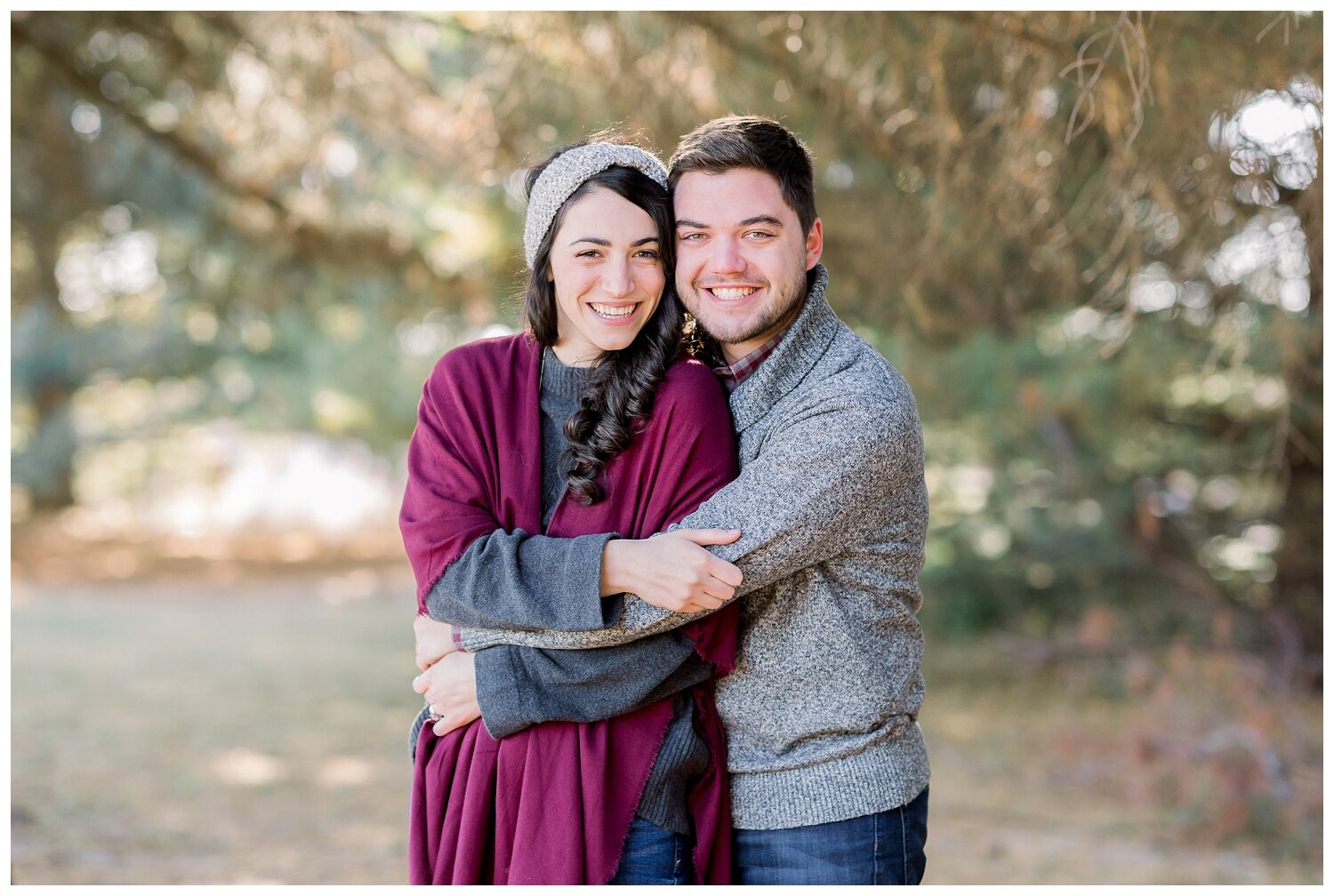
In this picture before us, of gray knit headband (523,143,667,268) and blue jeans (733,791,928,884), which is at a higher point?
gray knit headband (523,143,667,268)

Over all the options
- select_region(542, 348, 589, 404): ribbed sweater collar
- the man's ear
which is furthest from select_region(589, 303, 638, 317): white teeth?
the man's ear

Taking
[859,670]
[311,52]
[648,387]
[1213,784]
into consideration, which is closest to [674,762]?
[859,670]

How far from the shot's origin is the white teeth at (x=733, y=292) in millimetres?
2014

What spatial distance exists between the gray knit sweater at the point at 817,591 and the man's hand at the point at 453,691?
44 mm

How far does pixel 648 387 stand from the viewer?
1944 mm

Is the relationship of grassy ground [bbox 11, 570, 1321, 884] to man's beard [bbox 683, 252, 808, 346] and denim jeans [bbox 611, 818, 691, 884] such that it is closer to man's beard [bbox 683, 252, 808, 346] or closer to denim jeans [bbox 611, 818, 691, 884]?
denim jeans [bbox 611, 818, 691, 884]

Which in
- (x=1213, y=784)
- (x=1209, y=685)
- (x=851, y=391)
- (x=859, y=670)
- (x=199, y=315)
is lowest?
(x=1213, y=784)

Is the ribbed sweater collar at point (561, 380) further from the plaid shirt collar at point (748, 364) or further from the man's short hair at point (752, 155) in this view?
the man's short hair at point (752, 155)

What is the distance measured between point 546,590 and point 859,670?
512 mm

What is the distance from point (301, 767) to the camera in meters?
6.21

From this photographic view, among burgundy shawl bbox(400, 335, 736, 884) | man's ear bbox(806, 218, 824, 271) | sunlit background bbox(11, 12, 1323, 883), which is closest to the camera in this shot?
burgundy shawl bbox(400, 335, 736, 884)

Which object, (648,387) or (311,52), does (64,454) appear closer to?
(311,52)

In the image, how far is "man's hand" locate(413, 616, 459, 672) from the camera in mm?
2051

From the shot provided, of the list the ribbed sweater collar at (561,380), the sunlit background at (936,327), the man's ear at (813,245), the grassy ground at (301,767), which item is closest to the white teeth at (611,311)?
the ribbed sweater collar at (561,380)
